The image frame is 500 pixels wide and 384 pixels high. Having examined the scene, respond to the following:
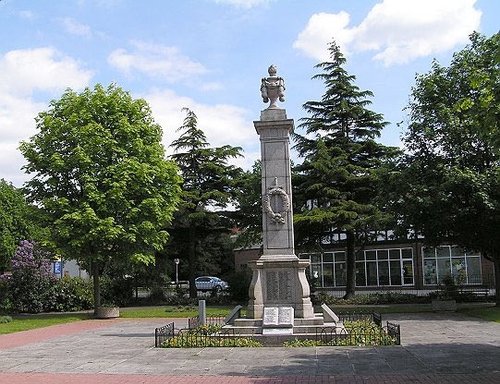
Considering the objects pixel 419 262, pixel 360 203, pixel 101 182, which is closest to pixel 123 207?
pixel 101 182

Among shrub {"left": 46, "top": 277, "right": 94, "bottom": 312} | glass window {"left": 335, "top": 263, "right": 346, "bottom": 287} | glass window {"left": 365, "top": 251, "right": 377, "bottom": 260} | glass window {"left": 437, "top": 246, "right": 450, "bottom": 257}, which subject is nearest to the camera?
shrub {"left": 46, "top": 277, "right": 94, "bottom": 312}

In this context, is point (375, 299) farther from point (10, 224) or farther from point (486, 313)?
point (10, 224)

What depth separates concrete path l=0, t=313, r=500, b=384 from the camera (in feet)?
37.0

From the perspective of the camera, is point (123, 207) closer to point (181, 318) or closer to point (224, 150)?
point (181, 318)

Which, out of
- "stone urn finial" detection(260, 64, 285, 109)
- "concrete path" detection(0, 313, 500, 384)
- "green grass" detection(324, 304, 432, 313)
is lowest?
"concrete path" detection(0, 313, 500, 384)

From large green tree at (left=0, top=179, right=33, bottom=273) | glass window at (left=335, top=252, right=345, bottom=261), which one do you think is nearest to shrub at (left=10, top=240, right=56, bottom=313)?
large green tree at (left=0, top=179, right=33, bottom=273)

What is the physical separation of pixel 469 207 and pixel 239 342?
46.6 feet

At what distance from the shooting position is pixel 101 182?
30.1 m

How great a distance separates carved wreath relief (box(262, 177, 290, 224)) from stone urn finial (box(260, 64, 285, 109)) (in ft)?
9.56

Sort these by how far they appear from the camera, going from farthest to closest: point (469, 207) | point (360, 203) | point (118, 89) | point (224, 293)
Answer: point (224, 293)
point (360, 203)
point (118, 89)
point (469, 207)

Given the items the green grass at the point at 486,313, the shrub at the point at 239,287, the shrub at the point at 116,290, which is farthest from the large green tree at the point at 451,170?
the shrub at the point at 116,290

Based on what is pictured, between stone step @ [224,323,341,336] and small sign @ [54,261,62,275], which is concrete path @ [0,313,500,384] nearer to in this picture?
stone step @ [224,323,341,336]

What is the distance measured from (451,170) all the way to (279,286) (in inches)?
468

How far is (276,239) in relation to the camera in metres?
18.2
